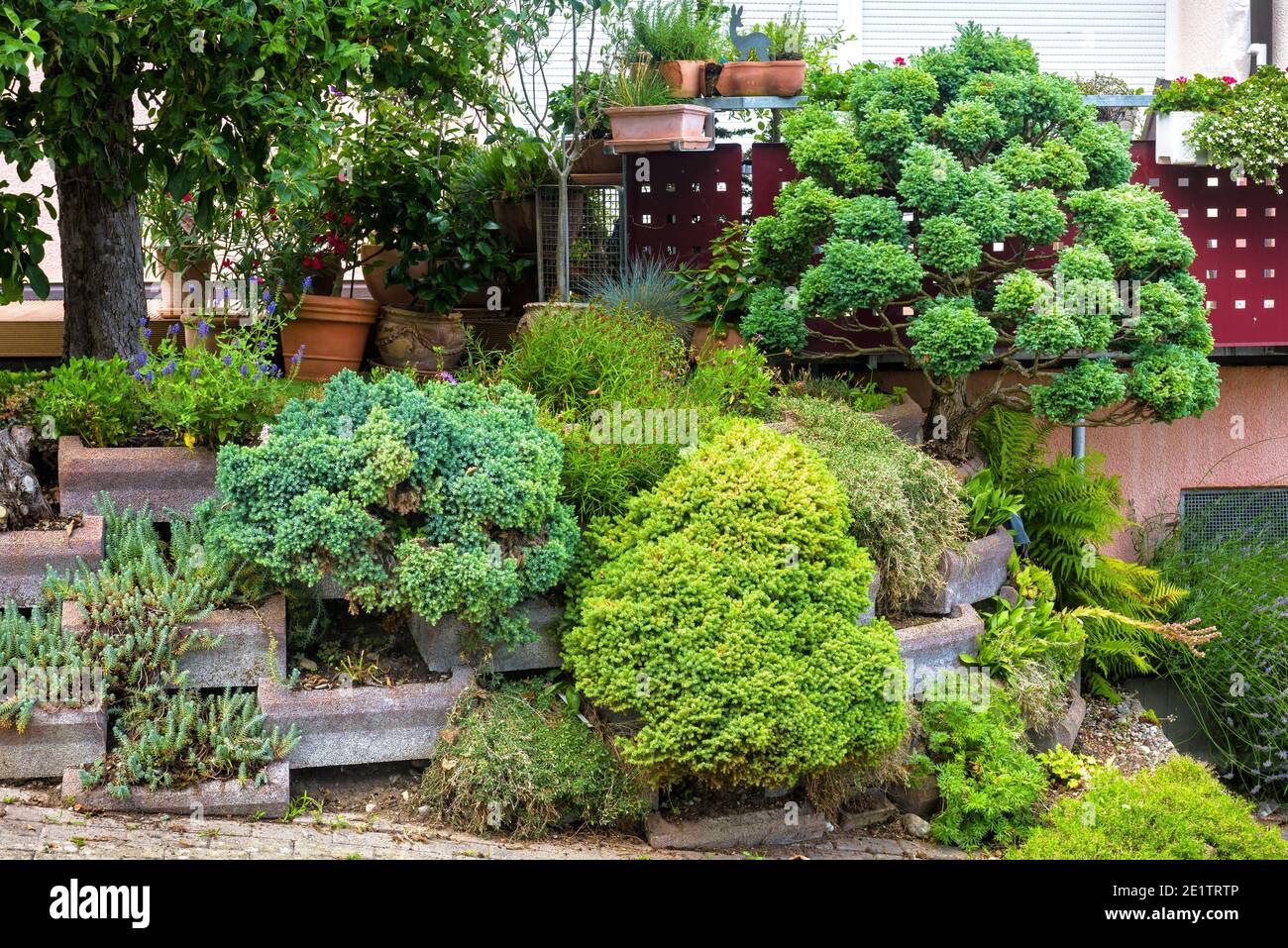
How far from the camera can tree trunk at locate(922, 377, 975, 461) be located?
728cm

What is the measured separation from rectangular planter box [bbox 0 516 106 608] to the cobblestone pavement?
2.96ft

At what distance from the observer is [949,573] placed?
20.1ft

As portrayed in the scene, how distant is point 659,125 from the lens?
7.29 metres

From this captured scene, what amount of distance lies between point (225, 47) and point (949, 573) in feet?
13.7

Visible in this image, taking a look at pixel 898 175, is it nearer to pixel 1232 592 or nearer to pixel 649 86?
pixel 649 86

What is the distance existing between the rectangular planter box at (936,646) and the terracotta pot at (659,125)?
320cm

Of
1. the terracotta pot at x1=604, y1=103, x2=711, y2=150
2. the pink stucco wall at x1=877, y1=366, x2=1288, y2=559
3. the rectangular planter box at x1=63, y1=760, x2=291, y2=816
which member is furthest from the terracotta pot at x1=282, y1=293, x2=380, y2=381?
the pink stucco wall at x1=877, y1=366, x2=1288, y2=559

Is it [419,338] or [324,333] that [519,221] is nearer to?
[419,338]

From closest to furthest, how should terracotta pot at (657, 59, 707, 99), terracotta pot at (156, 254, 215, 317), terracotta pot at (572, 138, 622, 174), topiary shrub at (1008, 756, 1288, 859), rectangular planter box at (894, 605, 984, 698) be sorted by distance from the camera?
topiary shrub at (1008, 756, 1288, 859) < rectangular planter box at (894, 605, 984, 698) < terracotta pot at (657, 59, 707, 99) < terracotta pot at (572, 138, 622, 174) < terracotta pot at (156, 254, 215, 317)

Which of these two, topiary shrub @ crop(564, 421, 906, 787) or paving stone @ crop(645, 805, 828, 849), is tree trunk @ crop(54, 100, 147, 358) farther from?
paving stone @ crop(645, 805, 828, 849)

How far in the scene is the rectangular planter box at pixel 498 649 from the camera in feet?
17.5
